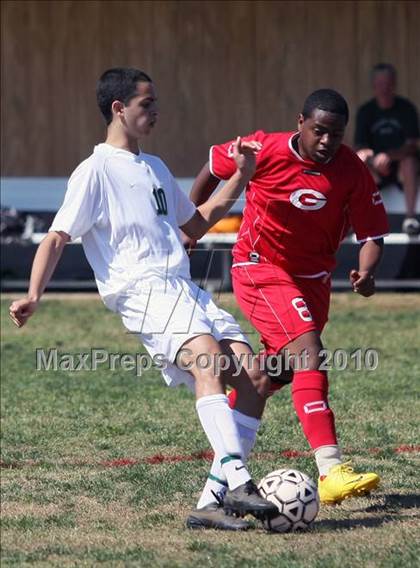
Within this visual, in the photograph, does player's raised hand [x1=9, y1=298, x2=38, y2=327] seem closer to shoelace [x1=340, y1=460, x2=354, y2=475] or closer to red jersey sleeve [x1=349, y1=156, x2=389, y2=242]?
shoelace [x1=340, y1=460, x2=354, y2=475]

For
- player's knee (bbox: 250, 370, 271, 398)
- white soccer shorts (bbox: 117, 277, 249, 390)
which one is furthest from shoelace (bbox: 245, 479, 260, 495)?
player's knee (bbox: 250, 370, 271, 398)

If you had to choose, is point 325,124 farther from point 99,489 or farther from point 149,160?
point 99,489

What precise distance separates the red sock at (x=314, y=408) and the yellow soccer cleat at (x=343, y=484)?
150 mm

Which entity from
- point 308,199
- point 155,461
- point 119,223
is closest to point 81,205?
point 119,223

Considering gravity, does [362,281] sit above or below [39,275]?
below

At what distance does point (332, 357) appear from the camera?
1052 centimetres

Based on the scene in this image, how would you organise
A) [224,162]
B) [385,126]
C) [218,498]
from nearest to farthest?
[218,498] → [224,162] → [385,126]

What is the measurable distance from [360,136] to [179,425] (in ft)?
21.3

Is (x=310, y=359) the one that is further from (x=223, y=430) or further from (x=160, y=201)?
(x=160, y=201)

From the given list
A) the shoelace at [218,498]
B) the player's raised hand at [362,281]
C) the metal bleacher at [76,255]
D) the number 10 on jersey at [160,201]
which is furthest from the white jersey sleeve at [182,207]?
the metal bleacher at [76,255]

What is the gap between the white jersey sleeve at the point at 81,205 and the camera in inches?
220

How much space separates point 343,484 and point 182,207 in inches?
55.2

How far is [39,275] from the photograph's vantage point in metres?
5.53

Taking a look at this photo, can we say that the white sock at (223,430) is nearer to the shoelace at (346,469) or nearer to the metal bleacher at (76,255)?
the shoelace at (346,469)
